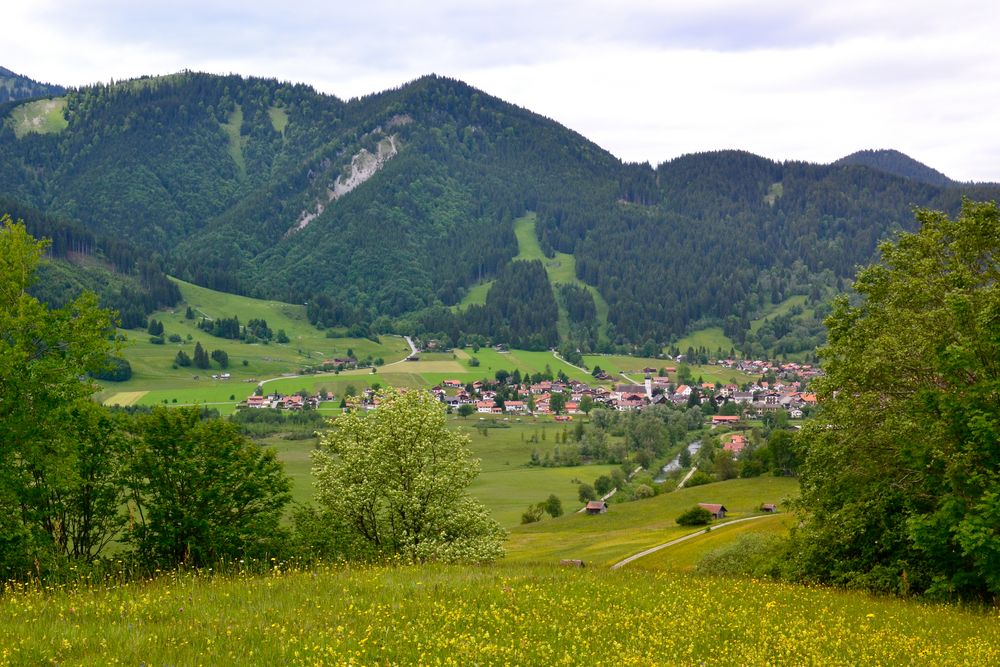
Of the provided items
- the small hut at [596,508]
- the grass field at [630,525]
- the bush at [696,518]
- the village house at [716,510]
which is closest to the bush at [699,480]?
the grass field at [630,525]

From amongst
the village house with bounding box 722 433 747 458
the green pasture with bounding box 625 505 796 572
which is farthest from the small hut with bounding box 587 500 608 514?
the village house with bounding box 722 433 747 458

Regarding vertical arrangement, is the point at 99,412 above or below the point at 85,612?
above

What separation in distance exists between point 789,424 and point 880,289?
173922mm

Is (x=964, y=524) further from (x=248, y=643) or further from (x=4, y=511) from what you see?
(x=4, y=511)

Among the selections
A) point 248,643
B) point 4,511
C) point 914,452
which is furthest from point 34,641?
point 914,452

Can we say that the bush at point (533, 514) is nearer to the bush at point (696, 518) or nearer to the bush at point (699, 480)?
the bush at point (696, 518)

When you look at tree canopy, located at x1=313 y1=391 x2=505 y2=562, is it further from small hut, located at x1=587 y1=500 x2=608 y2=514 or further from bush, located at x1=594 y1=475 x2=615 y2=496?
bush, located at x1=594 y1=475 x2=615 y2=496

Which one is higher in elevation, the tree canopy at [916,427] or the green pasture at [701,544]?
the tree canopy at [916,427]

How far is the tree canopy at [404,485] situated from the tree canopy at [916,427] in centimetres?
1757

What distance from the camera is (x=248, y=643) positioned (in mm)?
10633

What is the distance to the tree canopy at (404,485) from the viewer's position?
123 feet

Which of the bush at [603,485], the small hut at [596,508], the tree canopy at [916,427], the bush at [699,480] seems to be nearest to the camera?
the tree canopy at [916,427]

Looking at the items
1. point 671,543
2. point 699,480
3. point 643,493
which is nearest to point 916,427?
point 671,543

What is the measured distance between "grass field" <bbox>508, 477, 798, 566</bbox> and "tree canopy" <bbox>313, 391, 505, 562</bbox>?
3522 centimetres
